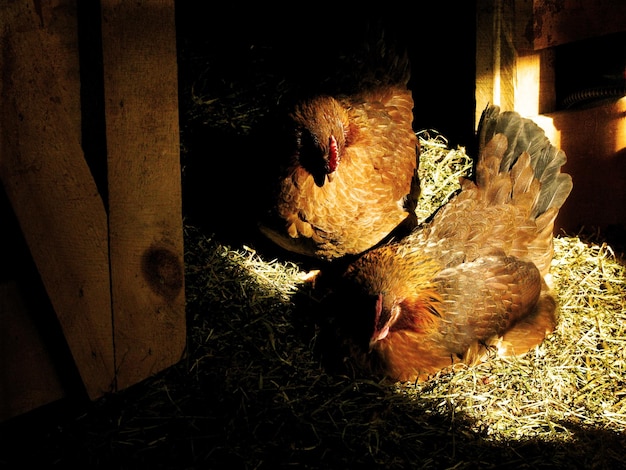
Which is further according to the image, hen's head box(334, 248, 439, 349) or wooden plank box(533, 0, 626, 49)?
wooden plank box(533, 0, 626, 49)

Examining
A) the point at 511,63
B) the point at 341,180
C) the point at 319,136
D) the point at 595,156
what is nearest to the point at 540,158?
the point at 595,156

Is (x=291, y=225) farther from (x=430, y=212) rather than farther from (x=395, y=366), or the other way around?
(x=430, y=212)

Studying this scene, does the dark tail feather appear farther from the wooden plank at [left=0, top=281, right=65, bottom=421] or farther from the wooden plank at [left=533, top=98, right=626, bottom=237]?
the wooden plank at [left=0, top=281, right=65, bottom=421]

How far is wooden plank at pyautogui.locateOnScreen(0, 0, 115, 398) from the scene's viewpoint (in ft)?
5.38

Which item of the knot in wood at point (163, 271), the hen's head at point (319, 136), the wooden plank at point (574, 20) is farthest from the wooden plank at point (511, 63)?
the knot in wood at point (163, 271)

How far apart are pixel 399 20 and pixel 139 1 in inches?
101

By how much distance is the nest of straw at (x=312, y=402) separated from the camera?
2029mm

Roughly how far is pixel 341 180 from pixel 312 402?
116cm

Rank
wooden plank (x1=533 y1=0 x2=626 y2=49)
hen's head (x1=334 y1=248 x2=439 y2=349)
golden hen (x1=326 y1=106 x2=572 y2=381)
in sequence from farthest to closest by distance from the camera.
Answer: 1. wooden plank (x1=533 y1=0 x2=626 y2=49)
2. golden hen (x1=326 y1=106 x2=572 y2=381)
3. hen's head (x1=334 y1=248 x2=439 y2=349)

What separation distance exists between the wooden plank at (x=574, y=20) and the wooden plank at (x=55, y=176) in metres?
2.70

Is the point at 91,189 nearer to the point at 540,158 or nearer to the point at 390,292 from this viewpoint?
the point at 390,292

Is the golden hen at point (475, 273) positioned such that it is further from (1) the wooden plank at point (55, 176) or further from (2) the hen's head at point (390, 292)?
(1) the wooden plank at point (55, 176)

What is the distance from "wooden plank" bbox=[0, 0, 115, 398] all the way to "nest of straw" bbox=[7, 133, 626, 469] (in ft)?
1.07

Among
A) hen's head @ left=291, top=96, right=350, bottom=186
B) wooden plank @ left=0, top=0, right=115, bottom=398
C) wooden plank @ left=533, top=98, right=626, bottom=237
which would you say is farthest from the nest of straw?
hen's head @ left=291, top=96, right=350, bottom=186
